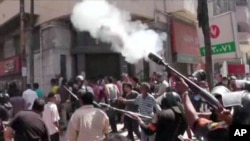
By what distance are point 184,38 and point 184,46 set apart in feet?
1.27

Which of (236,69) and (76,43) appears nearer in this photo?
(76,43)

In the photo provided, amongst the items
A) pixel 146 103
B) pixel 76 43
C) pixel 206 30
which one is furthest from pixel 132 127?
pixel 76 43

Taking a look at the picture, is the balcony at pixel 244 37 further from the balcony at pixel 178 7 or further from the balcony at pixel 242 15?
the balcony at pixel 178 7

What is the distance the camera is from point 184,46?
19.0m

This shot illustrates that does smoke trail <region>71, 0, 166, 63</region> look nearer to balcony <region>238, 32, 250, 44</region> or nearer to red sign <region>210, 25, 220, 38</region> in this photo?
red sign <region>210, 25, 220, 38</region>

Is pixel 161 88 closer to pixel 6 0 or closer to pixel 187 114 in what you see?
pixel 187 114

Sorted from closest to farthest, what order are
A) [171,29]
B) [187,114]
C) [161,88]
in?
1. [187,114]
2. [161,88]
3. [171,29]

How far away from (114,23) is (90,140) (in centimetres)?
756

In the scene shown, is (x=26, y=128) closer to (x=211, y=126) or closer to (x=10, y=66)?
(x=211, y=126)

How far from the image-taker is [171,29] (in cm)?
1777

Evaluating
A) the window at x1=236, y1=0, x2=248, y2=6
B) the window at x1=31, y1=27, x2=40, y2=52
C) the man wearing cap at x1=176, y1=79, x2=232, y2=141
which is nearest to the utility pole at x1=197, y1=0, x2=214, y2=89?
the man wearing cap at x1=176, y1=79, x2=232, y2=141

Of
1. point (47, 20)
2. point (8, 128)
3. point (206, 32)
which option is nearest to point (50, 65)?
point (47, 20)

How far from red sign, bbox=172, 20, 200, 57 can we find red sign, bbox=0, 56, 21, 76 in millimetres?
7078

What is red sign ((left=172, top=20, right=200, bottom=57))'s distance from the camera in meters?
17.8
